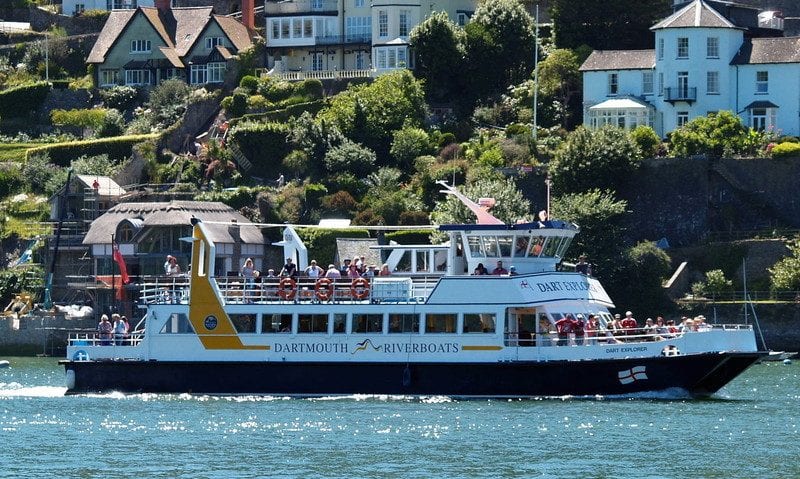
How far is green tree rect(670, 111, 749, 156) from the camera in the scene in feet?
297

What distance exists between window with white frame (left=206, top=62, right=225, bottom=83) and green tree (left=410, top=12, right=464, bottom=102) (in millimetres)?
12100

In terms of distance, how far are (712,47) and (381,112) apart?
1593 centimetres

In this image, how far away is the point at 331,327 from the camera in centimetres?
6081

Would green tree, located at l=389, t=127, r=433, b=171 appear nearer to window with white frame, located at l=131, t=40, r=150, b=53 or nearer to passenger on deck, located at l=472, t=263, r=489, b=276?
window with white frame, located at l=131, t=40, r=150, b=53

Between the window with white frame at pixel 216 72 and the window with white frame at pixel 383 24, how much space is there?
8917mm

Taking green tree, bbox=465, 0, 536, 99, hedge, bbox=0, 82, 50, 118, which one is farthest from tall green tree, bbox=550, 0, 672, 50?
hedge, bbox=0, 82, 50, 118

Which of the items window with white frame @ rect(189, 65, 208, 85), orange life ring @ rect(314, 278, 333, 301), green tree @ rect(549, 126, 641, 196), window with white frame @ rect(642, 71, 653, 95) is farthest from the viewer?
window with white frame @ rect(189, 65, 208, 85)

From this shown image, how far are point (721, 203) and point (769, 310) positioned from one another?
8.15 m

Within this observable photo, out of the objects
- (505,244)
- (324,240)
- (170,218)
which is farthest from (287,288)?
(170,218)

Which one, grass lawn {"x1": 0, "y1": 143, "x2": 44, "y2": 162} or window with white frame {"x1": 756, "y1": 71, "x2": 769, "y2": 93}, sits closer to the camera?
→ window with white frame {"x1": 756, "y1": 71, "x2": 769, "y2": 93}

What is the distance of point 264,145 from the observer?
100875mm

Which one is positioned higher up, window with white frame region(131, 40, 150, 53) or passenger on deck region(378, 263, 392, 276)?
window with white frame region(131, 40, 150, 53)

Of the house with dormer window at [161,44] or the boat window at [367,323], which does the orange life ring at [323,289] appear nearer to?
the boat window at [367,323]

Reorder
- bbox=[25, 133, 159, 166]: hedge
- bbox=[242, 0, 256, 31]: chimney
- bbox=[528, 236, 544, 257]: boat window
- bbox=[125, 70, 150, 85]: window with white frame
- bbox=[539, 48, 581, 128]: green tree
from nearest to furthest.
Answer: bbox=[528, 236, 544, 257]: boat window < bbox=[539, 48, 581, 128]: green tree < bbox=[25, 133, 159, 166]: hedge < bbox=[125, 70, 150, 85]: window with white frame < bbox=[242, 0, 256, 31]: chimney
